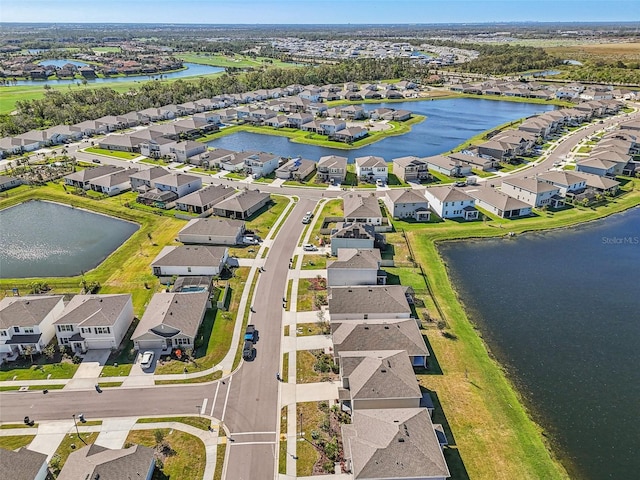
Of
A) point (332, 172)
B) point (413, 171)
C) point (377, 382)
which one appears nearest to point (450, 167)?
point (413, 171)

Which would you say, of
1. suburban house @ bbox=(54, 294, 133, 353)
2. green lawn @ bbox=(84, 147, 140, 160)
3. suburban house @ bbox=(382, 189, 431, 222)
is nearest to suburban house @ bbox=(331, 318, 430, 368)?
suburban house @ bbox=(54, 294, 133, 353)

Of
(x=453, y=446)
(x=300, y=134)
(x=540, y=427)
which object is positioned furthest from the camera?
(x=300, y=134)

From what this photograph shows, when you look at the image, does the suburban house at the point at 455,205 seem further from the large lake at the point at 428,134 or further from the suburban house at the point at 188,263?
the suburban house at the point at 188,263

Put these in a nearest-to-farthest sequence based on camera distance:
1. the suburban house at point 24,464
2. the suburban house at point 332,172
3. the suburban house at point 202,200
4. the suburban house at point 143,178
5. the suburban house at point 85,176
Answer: the suburban house at point 24,464
the suburban house at point 202,200
the suburban house at point 143,178
the suburban house at point 85,176
the suburban house at point 332,172

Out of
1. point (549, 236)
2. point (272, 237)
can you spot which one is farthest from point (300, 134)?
point (549, 236)

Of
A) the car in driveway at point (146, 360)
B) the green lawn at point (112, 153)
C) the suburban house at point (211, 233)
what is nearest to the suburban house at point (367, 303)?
the car in driveway at point (146, 360)

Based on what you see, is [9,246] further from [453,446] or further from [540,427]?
[540,427]

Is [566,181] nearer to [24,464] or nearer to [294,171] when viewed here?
[294,171]
